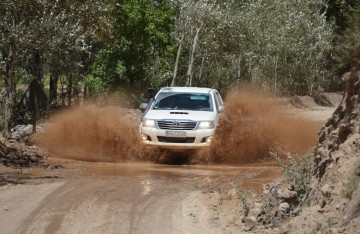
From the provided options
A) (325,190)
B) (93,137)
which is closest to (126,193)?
(325,190)

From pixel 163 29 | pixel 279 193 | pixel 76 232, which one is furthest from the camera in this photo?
pixel 163 29

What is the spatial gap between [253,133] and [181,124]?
6.39 feet

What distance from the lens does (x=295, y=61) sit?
43.5 meters

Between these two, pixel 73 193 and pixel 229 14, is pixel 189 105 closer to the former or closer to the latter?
pixel 73 193

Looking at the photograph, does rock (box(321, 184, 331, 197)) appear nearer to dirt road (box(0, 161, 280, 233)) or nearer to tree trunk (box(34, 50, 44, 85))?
dirt road (box(0, 161, 280, 233))

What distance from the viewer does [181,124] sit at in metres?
15.0

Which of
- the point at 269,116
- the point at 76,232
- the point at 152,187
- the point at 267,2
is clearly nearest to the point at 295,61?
the point at 267,2

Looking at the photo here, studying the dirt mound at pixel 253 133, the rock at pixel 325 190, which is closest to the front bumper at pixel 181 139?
the dirt mound at pixel 253 133

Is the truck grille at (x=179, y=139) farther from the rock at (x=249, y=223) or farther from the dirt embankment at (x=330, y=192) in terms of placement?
the rock at (x=249, y=223)

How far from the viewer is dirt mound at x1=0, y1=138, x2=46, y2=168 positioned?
1493cm

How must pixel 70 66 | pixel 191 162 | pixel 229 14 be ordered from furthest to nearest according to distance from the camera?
pixel 229 14, pixel 70 66, pixel 191 162

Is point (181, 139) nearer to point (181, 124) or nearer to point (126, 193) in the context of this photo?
point (181, 124)

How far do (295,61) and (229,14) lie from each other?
6.77 meters

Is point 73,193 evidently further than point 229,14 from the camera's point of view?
No
